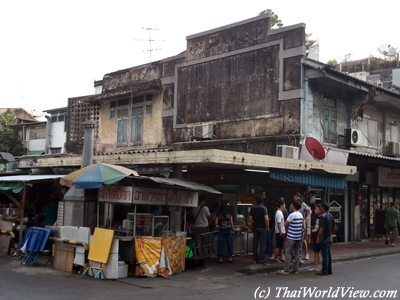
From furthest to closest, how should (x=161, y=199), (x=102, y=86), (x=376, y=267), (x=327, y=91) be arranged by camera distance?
(x=102, y=86)
(x=327, y=91)
(x=376, y=267)
(x=161, y=199)

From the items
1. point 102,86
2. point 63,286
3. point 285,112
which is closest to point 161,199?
point 63,286

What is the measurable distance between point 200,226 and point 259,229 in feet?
5.44

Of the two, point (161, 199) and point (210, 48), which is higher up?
point (210, 48)

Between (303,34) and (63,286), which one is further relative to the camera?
(303,34)

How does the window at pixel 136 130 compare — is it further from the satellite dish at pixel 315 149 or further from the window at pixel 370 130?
the window at pixel 370 130

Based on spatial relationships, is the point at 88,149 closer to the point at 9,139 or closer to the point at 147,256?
the point at 147,256

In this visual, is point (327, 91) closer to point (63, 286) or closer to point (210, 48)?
point (210, 48)

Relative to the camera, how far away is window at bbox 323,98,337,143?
59.7 ft

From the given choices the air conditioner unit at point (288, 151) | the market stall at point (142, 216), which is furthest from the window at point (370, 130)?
the market stall at point (142, 216)

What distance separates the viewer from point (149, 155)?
512 inches

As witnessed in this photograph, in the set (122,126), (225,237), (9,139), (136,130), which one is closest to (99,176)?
(225,237)

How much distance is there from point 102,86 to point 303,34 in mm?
11735

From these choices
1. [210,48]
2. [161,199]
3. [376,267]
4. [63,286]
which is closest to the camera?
[63,286]

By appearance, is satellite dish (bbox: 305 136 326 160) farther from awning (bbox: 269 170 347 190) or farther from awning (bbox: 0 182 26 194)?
awning (bbox: 0 182 26 194)
